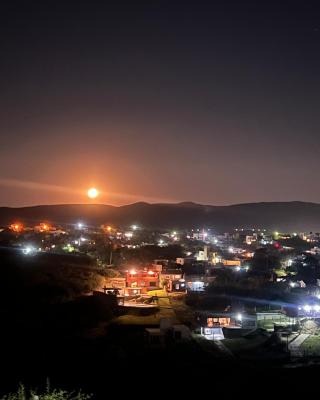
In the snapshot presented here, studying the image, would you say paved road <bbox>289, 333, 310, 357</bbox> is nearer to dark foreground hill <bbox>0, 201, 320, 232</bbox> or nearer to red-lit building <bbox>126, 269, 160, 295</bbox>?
red-lit building <bbox>126, 269, 160, 295</bbox>

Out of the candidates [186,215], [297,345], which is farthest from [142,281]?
[186,215]

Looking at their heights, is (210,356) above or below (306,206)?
below

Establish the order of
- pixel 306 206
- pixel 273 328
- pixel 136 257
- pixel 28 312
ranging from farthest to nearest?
pixel 306 206
pixel 136 257
pixel 28 312
pixel 273 328

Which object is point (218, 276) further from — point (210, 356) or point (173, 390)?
point (173, 390)

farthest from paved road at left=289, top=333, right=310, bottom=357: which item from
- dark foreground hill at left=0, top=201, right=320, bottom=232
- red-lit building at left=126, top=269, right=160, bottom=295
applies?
dark foreground hill at left=0, top=201, right=320, bottom=232

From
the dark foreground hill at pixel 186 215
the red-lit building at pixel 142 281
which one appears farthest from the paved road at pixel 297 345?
the dark foreground hill at pixel 186 215

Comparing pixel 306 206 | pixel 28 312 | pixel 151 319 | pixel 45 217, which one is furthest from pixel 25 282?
pixel 306 206
